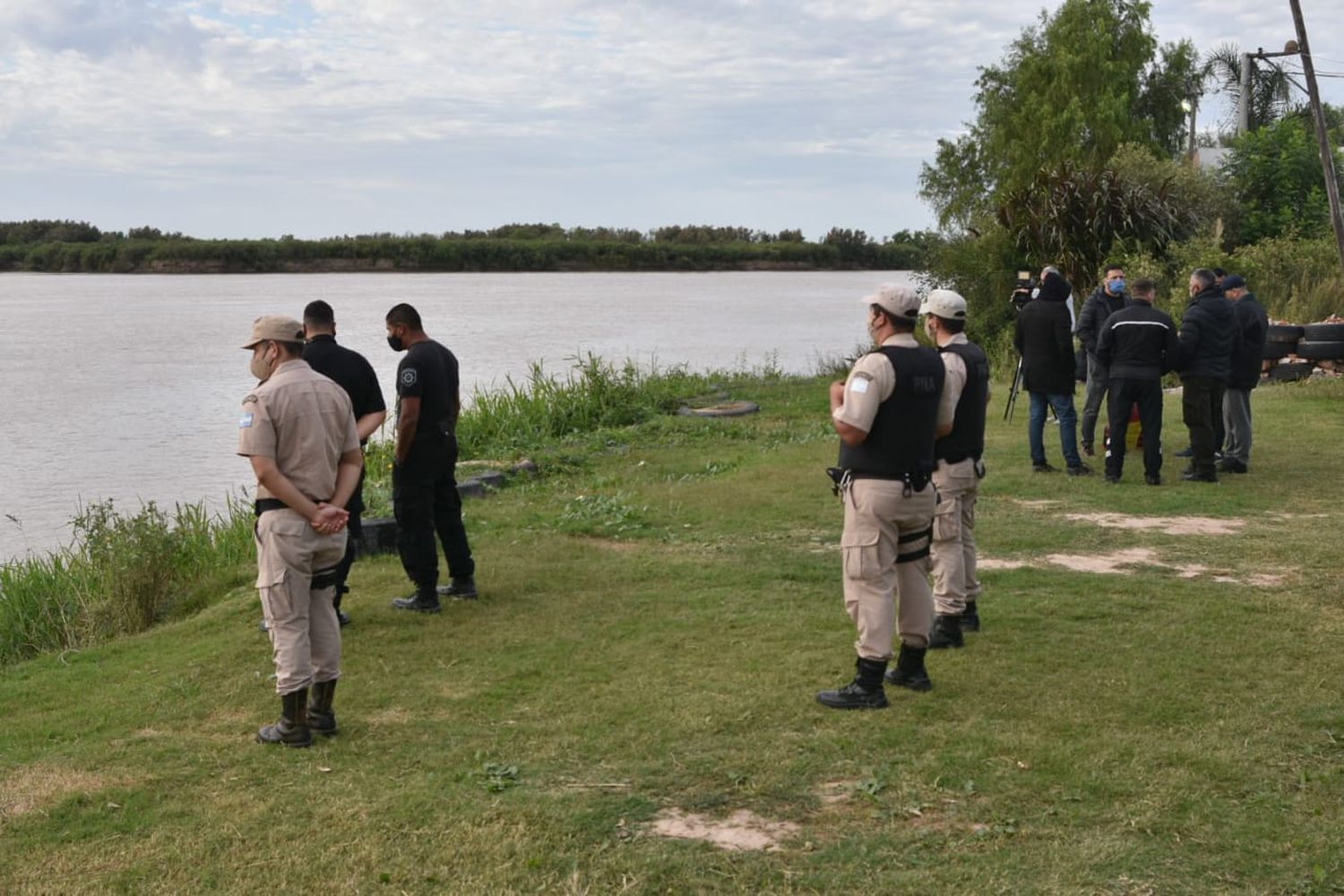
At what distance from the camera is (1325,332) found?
1927 cm

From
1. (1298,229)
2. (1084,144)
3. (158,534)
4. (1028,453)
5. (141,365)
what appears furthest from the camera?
(1084,144)

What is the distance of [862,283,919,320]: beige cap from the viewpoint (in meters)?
5.78

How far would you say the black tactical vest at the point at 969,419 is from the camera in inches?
272

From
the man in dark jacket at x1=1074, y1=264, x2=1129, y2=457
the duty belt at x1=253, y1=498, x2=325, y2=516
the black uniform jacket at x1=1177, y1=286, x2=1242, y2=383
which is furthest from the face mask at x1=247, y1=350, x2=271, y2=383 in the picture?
the black uniform jacket at x1=1177, y1=286, x2=1242, y2=383

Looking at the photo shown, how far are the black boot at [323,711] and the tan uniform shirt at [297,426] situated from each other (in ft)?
2.71

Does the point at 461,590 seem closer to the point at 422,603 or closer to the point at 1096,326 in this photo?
the point at 422,603

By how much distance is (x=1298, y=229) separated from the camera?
1163 inches

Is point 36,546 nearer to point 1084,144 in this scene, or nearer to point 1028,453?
point 1028,453

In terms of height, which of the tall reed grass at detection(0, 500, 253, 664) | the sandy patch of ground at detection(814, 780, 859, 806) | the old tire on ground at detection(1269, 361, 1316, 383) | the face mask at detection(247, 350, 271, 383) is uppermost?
the face mask at detection(247, 350, 271, 383)

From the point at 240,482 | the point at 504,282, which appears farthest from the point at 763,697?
the point at 504,282

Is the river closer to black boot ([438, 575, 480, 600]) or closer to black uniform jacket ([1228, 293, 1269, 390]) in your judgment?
black boot ([438, 575, 480, 600])

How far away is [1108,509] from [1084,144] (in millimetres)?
39363

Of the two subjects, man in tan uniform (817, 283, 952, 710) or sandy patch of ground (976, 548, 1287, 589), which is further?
sandy patch of ground (976, 548, 1287, 589)

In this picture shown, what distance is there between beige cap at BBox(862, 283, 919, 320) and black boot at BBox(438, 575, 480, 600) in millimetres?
3652
